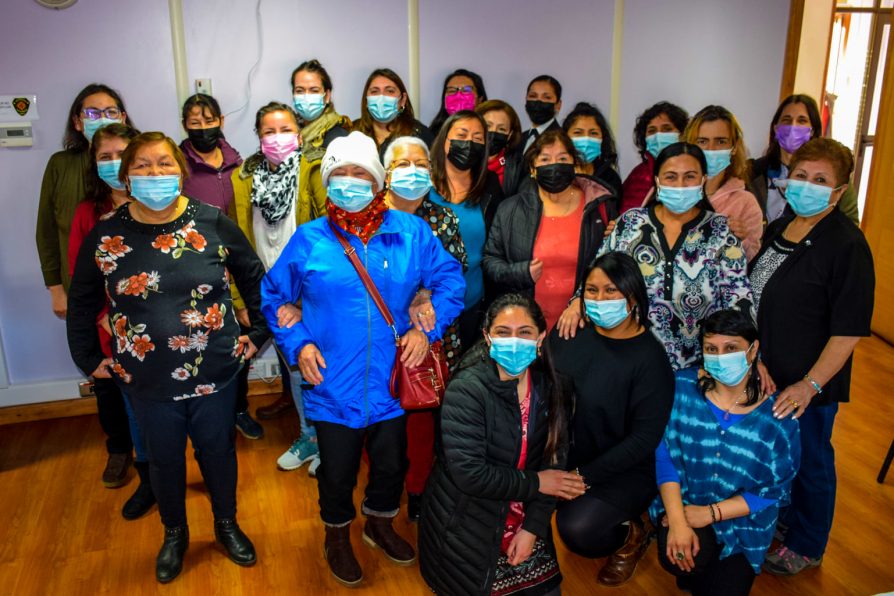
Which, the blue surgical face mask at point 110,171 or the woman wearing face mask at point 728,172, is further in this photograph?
the woman wearing face mask at point 728,172

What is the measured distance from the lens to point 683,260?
104 inches

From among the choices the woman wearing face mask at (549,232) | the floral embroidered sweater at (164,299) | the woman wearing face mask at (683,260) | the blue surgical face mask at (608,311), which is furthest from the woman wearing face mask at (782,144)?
the floral embroidered sweater at (164,299)

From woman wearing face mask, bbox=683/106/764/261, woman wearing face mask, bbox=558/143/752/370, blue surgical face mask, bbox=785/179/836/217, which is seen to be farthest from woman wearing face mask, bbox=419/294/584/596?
woman wearing face mask, bbox=683/106/764/261

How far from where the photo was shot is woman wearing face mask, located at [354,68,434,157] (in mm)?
3639

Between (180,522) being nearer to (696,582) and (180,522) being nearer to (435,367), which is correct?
(435,367)

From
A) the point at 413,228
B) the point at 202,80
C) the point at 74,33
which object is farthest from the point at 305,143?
the point at 74,33

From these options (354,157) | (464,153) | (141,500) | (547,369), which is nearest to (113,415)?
(141,500)

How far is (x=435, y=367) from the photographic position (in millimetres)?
2568

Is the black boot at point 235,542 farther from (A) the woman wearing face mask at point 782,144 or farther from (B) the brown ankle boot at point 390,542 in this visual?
(A) the woman wearing face mask at point 782,144

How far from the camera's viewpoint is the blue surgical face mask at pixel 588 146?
11.6 ft

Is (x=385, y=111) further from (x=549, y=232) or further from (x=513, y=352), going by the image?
(x=513, y=352)

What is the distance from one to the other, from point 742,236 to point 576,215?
27.6 inches

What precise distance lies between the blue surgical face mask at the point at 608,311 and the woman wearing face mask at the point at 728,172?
825mm

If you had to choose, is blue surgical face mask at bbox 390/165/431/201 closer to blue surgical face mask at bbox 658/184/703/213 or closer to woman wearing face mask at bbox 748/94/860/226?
blue surgical face mask at bbox 658/184/703/213
